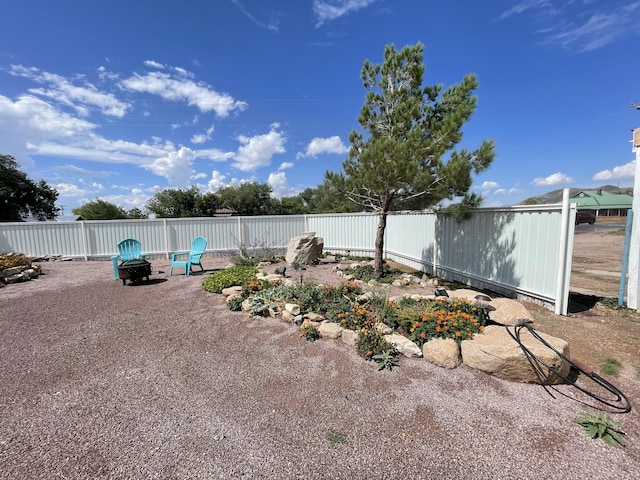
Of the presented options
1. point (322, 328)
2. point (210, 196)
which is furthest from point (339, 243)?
point (210, 196)

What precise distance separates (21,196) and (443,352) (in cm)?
2791

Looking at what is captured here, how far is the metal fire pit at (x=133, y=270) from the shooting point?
5.60 metres

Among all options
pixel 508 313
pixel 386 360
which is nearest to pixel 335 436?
pixel 386 360

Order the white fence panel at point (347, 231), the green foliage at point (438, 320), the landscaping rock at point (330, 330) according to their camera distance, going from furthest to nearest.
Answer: the white fence panel at point (347, 231), the landscaping rock at point (330, 330), the green foliage at point (438, 320)

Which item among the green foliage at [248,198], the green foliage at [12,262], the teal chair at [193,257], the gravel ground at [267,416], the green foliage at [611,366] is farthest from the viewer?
the green foliage at [248,198]

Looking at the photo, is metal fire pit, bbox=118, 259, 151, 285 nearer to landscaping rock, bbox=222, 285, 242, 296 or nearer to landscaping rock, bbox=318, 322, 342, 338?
landscaping rock, bbox=222, 285, 242, 296

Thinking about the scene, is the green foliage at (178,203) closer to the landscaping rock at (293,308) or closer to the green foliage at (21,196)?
the green foliage at (21,196)

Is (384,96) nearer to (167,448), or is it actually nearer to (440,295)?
(440,295)

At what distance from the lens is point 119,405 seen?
2.10 metres

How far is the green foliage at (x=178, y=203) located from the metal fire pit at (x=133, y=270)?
59.3 ft

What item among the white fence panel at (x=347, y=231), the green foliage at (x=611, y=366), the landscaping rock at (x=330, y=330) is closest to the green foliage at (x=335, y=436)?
the landscaping rock at (x=330, y=330)

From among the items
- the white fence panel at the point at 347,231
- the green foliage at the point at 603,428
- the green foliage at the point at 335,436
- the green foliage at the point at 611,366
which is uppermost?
the white fence panel at the point at 347,231

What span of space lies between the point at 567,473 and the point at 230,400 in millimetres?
2136

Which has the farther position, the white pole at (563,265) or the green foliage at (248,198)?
the green foliage at (248,198)
